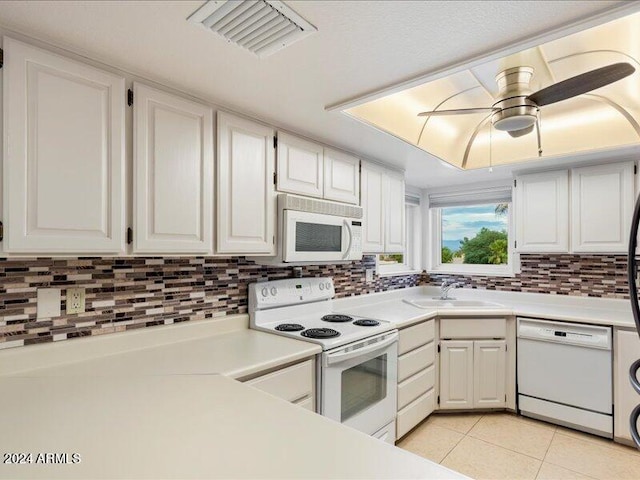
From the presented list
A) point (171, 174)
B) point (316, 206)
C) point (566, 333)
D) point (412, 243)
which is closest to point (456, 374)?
point (566, 333)

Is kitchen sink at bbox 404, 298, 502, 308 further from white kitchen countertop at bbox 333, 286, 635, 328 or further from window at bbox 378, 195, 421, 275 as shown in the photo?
window at bbox 378, 195, 421, 275

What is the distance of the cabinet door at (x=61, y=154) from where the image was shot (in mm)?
1196

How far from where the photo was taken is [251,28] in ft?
4.00

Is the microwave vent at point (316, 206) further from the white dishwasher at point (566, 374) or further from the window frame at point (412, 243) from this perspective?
the white dishwasher at point (566, 374)

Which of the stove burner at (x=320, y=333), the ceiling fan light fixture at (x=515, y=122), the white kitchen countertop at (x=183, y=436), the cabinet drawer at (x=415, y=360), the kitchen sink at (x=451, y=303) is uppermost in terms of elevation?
the ceiling fan light fixture at (x=515, y=122)

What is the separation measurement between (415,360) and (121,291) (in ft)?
6.60

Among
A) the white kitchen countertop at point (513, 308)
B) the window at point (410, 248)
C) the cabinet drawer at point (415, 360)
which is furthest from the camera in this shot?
the window at point (410, 248)

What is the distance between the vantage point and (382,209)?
2904 millimetres

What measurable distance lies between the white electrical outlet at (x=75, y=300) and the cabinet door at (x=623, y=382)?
3281mm

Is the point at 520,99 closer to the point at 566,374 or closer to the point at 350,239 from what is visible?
the point at 350,239

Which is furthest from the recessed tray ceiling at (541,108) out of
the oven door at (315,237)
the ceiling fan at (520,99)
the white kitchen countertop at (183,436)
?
the white kitchen countertop at (183,436)

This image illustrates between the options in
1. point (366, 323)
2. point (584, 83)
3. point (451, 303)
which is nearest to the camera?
point (584, 83)

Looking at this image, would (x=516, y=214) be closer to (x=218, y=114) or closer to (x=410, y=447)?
(x=410, y=447)

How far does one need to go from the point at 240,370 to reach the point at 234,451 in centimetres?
65
